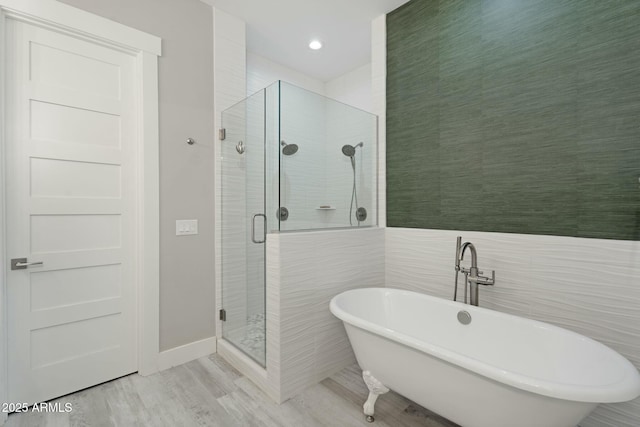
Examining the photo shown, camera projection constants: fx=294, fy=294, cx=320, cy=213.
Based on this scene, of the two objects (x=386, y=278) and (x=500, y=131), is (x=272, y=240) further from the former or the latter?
(x=500, y=131)

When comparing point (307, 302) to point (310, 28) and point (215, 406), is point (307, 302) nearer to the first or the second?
point (215, 406)

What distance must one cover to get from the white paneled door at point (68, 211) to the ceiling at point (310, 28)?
3.69 feet

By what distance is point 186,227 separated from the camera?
2.31 m

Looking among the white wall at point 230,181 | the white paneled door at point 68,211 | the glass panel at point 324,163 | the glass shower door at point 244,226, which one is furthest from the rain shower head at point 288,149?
the white paneled door at point 68,211

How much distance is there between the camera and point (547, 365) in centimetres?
145

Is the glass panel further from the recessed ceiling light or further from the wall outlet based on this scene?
the recessed ceiling light

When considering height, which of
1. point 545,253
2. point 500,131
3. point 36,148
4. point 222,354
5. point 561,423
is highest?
point 500,131

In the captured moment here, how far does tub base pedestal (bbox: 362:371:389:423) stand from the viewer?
1619 mm

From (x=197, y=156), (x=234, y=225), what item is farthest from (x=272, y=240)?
(x=197, y=156)

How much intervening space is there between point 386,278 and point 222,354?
1.49 m

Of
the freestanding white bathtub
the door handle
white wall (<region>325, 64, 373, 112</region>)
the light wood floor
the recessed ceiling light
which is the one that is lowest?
the light wood floor

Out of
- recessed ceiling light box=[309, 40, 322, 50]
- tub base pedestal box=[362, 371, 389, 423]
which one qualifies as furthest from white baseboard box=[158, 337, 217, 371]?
→ recessed ceiling light box=[309, 40, 322, 50]

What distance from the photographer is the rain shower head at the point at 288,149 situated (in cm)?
196

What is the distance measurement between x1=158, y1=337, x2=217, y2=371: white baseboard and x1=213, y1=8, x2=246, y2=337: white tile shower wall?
0.11 metres
